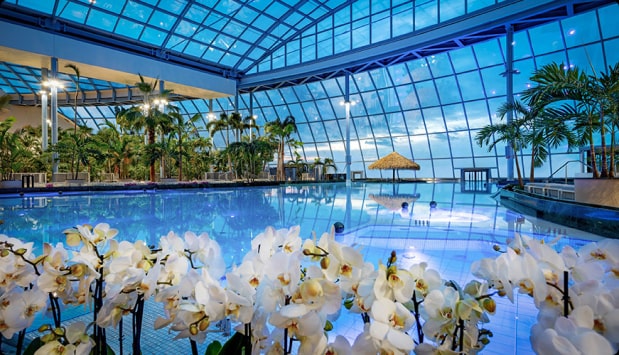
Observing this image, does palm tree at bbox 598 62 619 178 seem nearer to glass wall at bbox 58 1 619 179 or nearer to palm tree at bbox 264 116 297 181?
glass wall at bbox 58 1 619 179

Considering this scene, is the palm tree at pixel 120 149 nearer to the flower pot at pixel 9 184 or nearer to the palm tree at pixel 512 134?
the flower pot at pixel 9 184

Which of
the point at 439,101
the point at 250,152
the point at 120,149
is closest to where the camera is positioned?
the point at 120,149

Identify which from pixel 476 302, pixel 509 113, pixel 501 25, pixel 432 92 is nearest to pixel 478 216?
pixel 476 302

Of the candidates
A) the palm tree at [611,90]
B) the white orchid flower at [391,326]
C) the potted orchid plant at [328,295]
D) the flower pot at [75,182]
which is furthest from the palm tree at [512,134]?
the flower pot at [75,182]

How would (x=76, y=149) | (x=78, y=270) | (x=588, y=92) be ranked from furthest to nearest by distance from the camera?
1. (x=76, y=149)
2. (x=588, y=92)
3. (x=78, y=270)

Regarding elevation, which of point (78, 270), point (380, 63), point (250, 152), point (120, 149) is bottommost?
point (78, 270)

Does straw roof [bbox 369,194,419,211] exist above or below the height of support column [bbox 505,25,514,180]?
below

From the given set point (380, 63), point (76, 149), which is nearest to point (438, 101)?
point (380, 63)

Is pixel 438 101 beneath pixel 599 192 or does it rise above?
above

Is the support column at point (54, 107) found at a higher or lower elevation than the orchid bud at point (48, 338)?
higher

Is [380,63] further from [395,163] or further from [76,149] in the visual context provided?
[76,149]

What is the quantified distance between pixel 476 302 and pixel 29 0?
2118cm

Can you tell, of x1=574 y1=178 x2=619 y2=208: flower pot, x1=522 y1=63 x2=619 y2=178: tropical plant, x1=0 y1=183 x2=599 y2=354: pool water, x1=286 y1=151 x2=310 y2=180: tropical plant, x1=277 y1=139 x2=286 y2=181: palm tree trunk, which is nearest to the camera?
x1=0 y1=183 x2=599 y2=354: pool water

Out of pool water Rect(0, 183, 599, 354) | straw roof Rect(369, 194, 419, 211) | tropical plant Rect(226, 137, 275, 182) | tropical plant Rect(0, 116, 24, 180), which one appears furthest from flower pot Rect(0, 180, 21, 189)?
straw roof Rect(369, 194, 419, 211)
